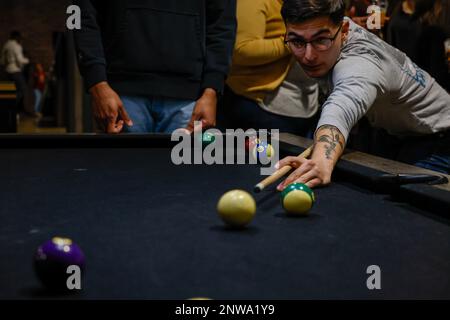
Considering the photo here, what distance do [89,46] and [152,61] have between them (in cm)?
27

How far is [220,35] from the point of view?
2816mm

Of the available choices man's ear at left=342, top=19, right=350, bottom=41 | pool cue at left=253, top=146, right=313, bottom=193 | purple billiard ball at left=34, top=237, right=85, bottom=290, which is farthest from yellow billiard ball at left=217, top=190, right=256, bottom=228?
man's ear at left=342, top=19, right=350, bottom=41

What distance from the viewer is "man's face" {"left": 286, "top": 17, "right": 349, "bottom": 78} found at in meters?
2.13

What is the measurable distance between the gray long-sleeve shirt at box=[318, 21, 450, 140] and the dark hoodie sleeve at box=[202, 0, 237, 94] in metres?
0.69

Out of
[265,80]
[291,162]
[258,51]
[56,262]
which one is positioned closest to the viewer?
[56,262]

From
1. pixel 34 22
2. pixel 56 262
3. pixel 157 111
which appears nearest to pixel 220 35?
Answer: pixel 157 111

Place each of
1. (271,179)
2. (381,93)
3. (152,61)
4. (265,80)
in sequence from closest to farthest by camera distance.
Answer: (271,179), (381,93), (152,61), (265,80)

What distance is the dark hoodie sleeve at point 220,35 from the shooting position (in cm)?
278

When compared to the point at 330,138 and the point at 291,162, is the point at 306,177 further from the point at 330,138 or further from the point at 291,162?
the point at 330,138

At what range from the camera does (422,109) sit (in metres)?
2.33

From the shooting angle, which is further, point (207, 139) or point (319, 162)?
point (207, 139)

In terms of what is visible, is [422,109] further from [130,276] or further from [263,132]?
[130,276]
